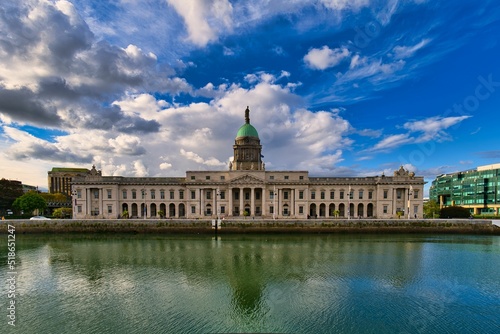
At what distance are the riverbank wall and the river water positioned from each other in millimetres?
12895

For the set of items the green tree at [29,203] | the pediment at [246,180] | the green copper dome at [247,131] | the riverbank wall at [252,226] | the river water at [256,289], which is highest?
the green copper dome at [247,131]

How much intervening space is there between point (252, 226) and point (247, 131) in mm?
33091

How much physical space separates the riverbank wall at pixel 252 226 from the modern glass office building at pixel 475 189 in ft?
160

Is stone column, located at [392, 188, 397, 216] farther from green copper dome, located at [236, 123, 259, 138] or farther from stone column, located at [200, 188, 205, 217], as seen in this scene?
stone column, located at [200, 188, 205, 217]

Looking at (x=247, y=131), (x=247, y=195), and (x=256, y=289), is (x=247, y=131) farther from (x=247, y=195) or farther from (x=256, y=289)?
(x=256, y=289)

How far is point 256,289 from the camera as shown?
19.8 m

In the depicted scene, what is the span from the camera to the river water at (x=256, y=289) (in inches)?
583

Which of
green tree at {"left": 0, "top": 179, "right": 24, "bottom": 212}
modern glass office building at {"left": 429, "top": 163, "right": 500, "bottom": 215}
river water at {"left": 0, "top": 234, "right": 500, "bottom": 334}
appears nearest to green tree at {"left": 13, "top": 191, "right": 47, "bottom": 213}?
green tree at {"left": 0, "top": 179, "right": 24, "bottom": 212}

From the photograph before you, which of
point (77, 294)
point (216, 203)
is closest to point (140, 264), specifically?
point (77, 294)

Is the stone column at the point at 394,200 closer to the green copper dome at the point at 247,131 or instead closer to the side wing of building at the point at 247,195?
the side wing of building at the point at 247,195

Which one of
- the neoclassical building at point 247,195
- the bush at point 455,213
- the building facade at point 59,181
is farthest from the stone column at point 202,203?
the building facade at point 59,181

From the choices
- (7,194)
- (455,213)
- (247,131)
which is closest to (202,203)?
(247,131)

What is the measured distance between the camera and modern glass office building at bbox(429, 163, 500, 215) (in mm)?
84812

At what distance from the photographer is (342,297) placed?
18.1m
